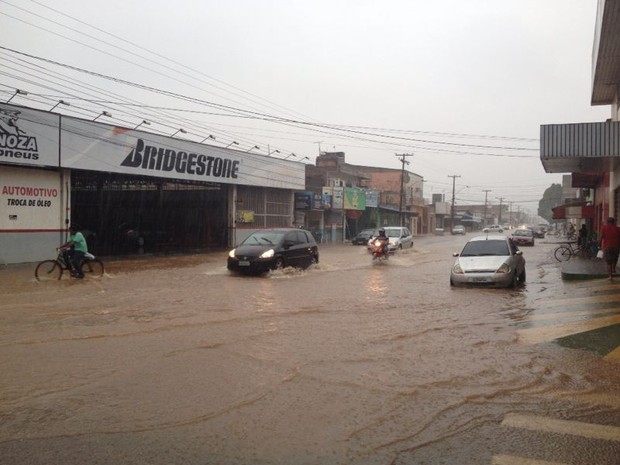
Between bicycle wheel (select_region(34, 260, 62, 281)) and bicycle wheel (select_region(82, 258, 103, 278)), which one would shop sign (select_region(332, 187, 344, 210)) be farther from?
bicycle wheel (select_region(34, 260, 62, 281))

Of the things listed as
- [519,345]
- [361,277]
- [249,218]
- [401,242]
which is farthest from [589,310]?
[249,218]

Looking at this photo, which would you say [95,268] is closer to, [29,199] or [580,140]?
[29,199]

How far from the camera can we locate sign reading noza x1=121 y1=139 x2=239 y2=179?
25625mm

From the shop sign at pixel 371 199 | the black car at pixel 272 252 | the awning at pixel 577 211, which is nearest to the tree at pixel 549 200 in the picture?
the shop sign at pixel 371 199

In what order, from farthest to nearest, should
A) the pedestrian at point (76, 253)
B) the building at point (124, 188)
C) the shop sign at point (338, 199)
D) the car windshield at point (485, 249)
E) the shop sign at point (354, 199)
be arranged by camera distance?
the shop sign at point (354, 199) → the shop sign at point (338, 199) → the building at point (124, 188) → the pedestrian at point (76, 253) → the car windshield at point (485, 249)

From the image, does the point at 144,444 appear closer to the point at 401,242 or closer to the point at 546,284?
the point at 546,284

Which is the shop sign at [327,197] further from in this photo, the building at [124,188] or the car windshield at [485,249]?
the car windshield at [485,249]

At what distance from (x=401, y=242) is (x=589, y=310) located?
22176 millimetres

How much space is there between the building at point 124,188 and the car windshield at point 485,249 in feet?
50.1

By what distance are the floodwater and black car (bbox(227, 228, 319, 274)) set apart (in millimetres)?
5168

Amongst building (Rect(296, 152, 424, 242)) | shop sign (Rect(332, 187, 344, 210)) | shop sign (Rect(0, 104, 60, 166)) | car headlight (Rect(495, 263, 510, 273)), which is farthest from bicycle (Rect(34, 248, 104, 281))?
shop sign (Rect(332, 187, 344, 210))

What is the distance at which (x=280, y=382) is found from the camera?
20.3 feet

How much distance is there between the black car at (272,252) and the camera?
17.6 m

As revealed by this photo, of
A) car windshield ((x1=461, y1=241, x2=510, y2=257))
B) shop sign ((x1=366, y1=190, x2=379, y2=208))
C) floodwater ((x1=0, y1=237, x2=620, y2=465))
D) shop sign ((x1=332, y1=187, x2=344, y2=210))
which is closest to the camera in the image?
floodwater ((x1=0, y1=237, x2=620, y2=465))
